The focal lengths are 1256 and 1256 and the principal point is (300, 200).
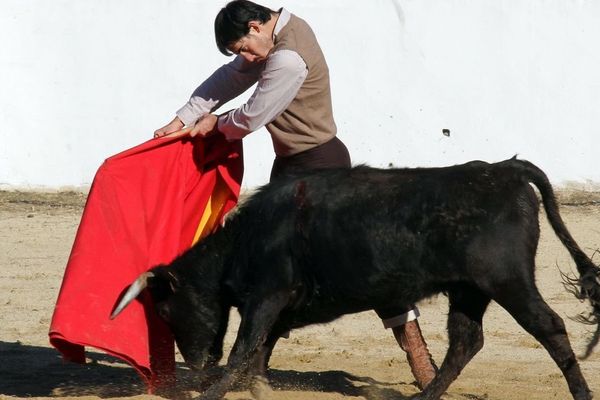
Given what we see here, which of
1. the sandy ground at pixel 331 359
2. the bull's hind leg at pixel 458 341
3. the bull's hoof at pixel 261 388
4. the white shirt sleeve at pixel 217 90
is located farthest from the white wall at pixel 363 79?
the bull's hind leg at pixel 458 341

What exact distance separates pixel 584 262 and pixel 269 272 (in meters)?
1.34

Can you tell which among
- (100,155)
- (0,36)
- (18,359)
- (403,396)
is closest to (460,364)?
(403,396)

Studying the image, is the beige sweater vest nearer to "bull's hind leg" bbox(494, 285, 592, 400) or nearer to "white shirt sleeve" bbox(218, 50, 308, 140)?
"white shirt sleeve" bbox(218, 50, 308, 140)

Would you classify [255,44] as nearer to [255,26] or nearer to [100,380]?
[255,26]

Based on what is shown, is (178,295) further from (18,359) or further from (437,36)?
(437,36)

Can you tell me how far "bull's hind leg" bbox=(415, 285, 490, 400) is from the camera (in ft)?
18.0

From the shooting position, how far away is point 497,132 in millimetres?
11367

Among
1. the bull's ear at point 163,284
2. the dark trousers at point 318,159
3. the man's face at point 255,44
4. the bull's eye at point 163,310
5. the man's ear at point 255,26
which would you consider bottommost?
the bull's eye at point 163,310

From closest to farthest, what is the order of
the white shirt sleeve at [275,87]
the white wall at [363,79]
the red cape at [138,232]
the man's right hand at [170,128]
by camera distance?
the white shirt sleeve at [275,87], the red cape at [138,232], the man's right hand at [170,128], the white wall at [363,79]

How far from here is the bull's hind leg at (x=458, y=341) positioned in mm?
5492

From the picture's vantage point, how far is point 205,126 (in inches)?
229

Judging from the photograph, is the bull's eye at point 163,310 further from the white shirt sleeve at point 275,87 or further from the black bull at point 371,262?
the white shirt sleeve at point 275,87

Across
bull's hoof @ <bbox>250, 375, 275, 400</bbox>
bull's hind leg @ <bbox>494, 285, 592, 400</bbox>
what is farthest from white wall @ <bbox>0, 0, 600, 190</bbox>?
bull's hind leg @ <bbox>494, 285, 592, 400</bbox>

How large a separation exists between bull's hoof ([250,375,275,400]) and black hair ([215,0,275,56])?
155cm
